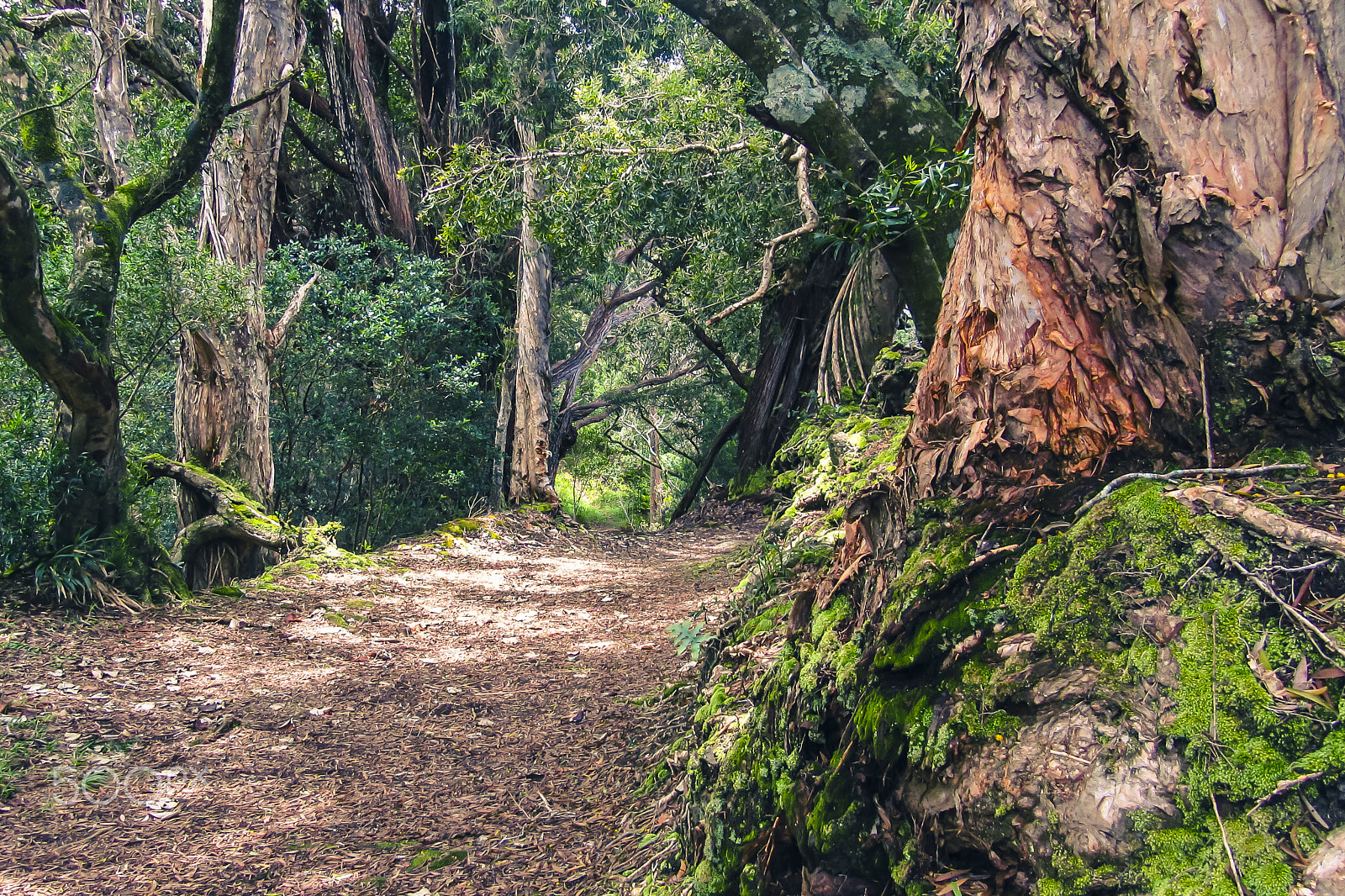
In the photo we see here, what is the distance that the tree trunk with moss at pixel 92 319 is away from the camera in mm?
5266

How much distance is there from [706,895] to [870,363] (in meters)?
5.21

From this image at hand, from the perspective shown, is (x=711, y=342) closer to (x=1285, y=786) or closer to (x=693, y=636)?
(x=693, y=636)

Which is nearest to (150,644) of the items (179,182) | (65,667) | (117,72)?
(65,667)

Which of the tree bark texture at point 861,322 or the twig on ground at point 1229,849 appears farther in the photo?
the tree bark texture at point 861,322

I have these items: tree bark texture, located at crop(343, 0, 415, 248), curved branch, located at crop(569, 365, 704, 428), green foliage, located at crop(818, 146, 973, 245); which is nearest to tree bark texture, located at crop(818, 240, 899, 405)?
green foliage, located at crop(818, 146, 973, 245)

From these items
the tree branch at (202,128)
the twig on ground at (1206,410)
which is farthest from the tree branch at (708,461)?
the twig on ground at (1206,410)

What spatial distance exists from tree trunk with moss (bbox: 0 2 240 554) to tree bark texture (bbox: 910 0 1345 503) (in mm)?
5869

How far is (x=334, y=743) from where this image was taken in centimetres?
404

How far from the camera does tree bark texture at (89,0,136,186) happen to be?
795 centimetres

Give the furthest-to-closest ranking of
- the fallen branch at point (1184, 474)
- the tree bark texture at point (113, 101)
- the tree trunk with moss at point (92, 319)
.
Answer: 1. the tree bark texture at point (113, 101)
2. the tree trunk with moss at point (92, 319)
3. the fallen branch at point (1184, 474)

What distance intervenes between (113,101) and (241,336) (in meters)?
3.56

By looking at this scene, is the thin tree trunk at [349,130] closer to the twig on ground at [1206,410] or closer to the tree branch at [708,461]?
the tree branch at [708,461]

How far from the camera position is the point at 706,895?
2.00 meters

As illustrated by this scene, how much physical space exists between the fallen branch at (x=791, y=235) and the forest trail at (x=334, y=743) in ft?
6.36
